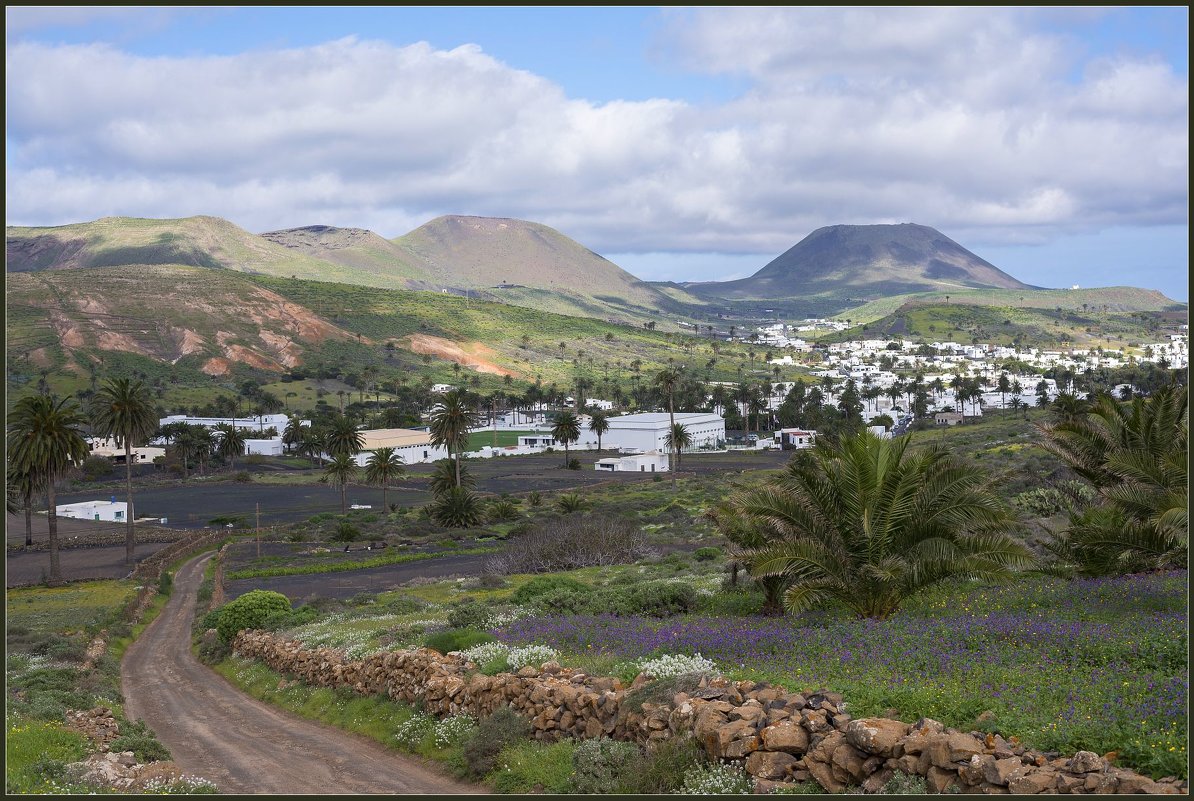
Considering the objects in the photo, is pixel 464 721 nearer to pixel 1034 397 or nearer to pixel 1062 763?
pixel 1062 763

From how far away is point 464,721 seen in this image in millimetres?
13844

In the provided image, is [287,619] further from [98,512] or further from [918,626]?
[98,512]

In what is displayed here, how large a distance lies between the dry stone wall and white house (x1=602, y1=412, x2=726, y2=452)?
111m

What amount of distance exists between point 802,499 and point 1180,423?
9.43 meters

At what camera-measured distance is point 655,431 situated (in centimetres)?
12619

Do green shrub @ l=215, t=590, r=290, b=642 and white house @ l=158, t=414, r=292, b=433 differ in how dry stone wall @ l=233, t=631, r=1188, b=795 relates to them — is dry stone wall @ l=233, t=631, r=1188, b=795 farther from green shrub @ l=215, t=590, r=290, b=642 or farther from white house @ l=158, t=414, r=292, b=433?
white house @ l=158, t=414, r=292, b=433

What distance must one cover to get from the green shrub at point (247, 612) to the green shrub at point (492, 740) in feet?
55.6

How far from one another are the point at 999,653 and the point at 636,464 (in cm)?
9970

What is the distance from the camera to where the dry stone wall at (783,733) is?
7.57 m

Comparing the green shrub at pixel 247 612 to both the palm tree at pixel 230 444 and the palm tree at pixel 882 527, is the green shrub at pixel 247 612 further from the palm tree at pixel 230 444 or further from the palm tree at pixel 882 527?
the palm tree at pixel 230 444

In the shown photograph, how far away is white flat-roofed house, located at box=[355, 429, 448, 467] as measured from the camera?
11844cm

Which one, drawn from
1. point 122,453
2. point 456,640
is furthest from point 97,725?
point 122,453

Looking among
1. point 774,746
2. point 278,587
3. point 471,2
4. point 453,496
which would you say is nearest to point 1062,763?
point 774,746

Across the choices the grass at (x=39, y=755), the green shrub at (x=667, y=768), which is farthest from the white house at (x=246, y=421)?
the green shrub at (x=667, y=768)
